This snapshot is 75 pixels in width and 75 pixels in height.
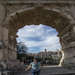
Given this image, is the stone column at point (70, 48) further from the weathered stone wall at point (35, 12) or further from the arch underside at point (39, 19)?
the arch underside at point (39, 19)

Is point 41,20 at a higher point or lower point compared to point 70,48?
higher

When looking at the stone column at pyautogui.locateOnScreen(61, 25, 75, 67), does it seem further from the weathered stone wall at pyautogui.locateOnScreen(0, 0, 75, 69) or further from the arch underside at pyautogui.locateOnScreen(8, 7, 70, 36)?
the arch underside at pyautogui.locateOnScreen(8, 7, 70, 36)

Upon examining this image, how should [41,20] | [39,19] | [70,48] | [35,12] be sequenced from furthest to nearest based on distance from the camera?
[41,20] → [39,19] → [35,12] → [70,48]

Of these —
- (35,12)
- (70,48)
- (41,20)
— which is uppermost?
(35,12)

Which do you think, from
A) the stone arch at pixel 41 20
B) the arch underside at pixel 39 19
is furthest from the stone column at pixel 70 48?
the arch underside at pixel 39 19

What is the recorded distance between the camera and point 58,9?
9.16 meters

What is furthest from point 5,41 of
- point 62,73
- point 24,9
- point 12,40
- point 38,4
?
point 62,73

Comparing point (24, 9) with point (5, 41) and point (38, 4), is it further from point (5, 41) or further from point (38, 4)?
point (5, 41)

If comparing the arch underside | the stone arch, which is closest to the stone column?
the stone arch

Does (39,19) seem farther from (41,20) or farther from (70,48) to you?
(70,48)

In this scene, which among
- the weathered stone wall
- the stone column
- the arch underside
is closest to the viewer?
the weathered stone wall

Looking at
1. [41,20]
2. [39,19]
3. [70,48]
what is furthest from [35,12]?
[70,48]

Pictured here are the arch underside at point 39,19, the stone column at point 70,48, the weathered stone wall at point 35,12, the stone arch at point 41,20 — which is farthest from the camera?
the arch underside at point 39,19

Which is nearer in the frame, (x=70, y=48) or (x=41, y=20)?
(x=70, y=48)
